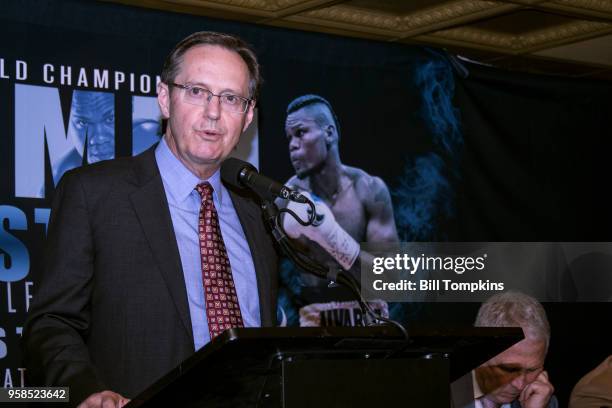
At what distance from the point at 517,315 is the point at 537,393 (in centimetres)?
27

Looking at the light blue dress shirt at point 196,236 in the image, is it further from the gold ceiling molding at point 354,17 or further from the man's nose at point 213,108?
the gold ceiling molding at point 354,17

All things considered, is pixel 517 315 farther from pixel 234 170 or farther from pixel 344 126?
pixel 344 126

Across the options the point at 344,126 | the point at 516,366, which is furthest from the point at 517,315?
the point at 344,126

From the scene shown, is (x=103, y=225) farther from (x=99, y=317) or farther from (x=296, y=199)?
(x=296, y=199)

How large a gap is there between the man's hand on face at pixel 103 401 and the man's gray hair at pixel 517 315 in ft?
6.30

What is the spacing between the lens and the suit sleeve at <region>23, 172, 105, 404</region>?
1832mm

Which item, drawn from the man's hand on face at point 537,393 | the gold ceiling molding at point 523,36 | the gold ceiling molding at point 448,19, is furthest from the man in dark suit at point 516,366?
the gold ceiling molding at point 523,36

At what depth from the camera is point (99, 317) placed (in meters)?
2.04

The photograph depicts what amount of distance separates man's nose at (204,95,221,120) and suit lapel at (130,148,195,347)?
0.58 ft

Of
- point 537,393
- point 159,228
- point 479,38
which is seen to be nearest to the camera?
point 159,228

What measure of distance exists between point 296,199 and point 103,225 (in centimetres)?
45

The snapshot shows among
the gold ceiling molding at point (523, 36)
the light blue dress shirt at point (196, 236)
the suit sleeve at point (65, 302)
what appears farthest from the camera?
the gold ceiling molding at point (523, 36)

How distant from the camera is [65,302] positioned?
1.96 meters

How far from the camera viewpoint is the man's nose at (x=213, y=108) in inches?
84.9
